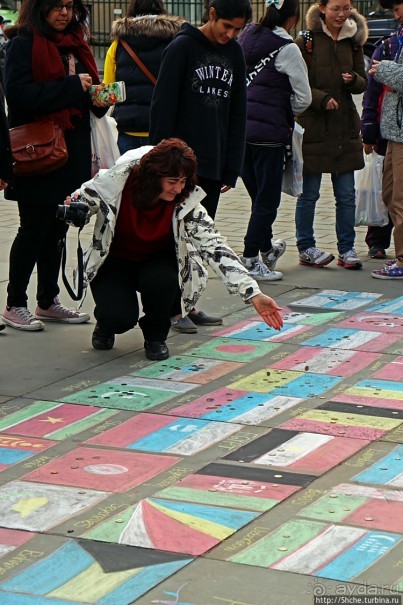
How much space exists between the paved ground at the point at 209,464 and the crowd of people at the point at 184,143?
0.38 meters

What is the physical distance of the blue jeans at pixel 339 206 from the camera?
327 inches

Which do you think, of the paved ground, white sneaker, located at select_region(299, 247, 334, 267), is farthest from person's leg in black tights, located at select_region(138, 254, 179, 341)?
white sneaker, located at select_region(299, 247, 334, 267)

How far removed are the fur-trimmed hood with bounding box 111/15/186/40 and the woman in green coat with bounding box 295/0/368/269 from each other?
0.90 metres

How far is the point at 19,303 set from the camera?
6.68m

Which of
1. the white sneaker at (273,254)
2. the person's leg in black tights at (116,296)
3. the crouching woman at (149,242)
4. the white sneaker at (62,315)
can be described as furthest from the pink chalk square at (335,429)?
the white sneaker at (273,254)

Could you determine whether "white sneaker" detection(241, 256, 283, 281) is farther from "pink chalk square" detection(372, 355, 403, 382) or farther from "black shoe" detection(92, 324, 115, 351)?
"pink chalk square" detection(372, 355, 403, 382)

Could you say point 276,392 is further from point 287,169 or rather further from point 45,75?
point 287,169

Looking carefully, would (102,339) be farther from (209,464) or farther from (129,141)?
(129,141)

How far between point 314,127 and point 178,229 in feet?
7.98

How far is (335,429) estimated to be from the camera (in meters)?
5.04

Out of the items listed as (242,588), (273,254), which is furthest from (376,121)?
(242,588)

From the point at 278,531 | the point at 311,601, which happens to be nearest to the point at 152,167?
the point at 278,531

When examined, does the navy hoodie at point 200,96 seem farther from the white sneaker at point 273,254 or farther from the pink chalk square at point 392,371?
the pink chalk square at point 392,371

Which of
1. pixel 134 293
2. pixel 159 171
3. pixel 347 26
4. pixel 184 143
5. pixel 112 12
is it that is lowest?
pixel 134 293
